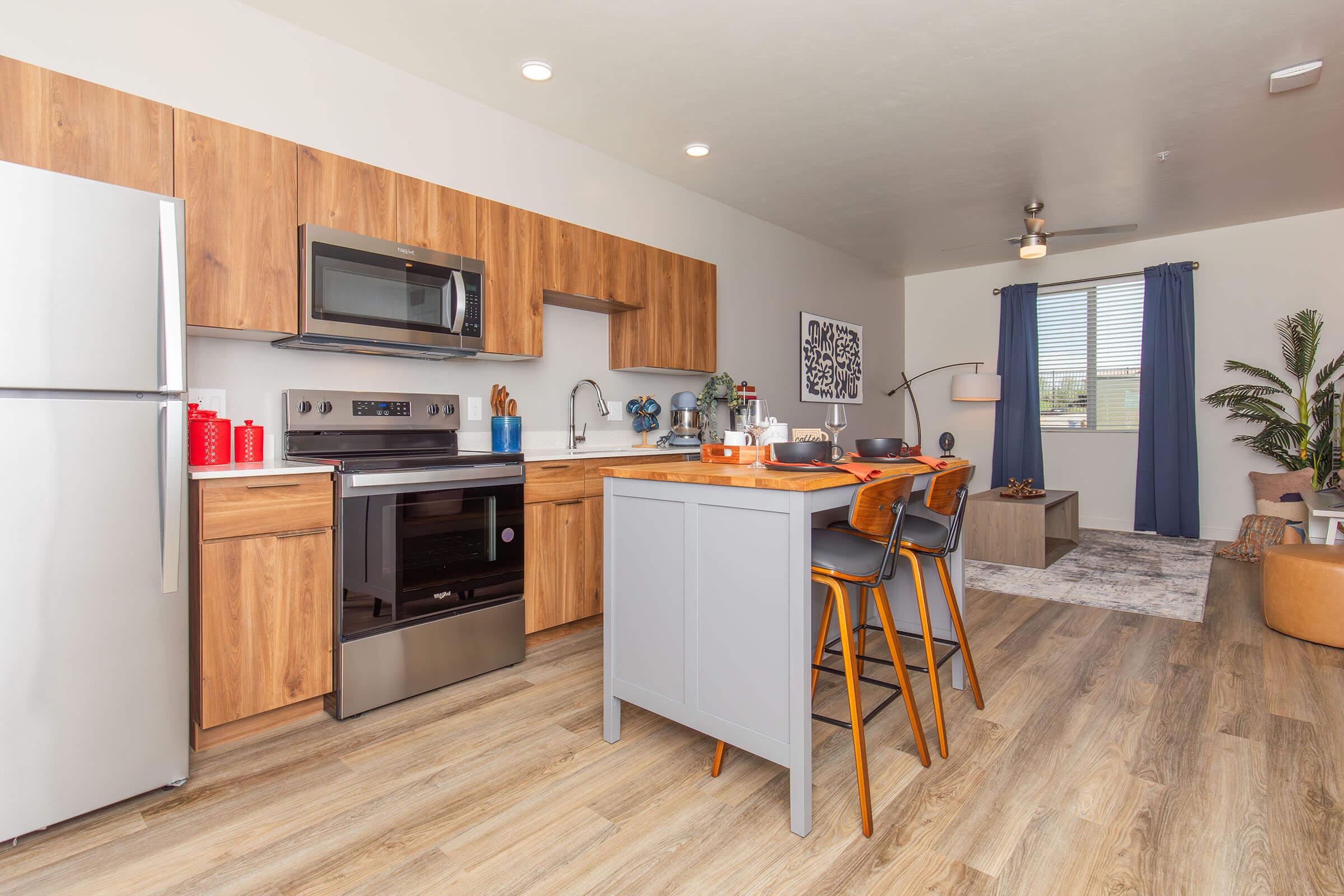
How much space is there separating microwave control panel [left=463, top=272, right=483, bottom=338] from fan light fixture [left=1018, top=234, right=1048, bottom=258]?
147 inches

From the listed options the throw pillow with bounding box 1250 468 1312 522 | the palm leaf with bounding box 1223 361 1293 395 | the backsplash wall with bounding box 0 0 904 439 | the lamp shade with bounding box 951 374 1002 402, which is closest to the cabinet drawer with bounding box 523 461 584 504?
the backsplash wall with bounding box 0 0 904 439

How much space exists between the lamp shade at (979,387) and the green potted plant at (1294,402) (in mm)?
1667

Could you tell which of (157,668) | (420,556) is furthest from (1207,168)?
(157,668)

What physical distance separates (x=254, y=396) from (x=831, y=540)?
2.25 m

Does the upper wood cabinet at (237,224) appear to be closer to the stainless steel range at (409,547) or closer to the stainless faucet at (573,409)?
the stainless steel range at (409,547)

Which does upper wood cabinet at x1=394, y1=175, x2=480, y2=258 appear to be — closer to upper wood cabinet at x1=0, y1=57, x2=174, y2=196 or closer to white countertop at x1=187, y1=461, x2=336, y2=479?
upper wood cabinet at x1=0, y1=57, x2=174, y2=196

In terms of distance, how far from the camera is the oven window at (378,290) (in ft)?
8.23

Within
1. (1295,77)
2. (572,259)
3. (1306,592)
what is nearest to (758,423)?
(572,259)

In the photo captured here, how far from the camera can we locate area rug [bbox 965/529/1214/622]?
12.3ft

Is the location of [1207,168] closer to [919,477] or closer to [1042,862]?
[919,477]

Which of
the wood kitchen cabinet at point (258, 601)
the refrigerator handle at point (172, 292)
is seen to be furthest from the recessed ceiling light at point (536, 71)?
the wood kitchen cabinet at point (258, 601)

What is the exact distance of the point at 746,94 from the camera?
126 inches

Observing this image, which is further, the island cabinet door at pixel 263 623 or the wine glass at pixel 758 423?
the wine glass at pixel 758 423

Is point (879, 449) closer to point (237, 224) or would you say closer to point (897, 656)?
point (897, 656)
